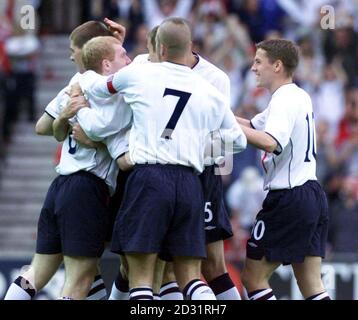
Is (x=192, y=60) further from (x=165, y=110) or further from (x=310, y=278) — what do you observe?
(x=310, y=278)

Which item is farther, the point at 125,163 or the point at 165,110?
the point at 125,163

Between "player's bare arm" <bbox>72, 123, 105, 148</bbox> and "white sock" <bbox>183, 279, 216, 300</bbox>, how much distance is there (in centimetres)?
116

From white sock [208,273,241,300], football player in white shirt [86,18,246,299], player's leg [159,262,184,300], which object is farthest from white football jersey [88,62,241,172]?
player's leg [159,262,184,300]

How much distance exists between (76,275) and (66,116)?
1.08 metres

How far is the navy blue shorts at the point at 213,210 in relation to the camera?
9.95 meters

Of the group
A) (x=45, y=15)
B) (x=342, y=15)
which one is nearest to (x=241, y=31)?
(x=342, y=15)

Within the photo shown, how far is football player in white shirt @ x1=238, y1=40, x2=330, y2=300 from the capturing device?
981 centimetres

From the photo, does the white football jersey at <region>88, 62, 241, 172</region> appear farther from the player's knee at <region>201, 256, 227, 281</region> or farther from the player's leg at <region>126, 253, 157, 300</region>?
the player's knee at <region>201, 256, 227, 281</region>

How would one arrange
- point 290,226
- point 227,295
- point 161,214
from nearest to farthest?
point 161,214
point 290,226
point 227,295

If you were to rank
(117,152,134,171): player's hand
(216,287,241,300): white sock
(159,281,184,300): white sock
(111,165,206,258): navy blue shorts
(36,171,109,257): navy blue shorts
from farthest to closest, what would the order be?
(159,281,184,300): white sock
(216,287,241,300): white sock
(36,171,109,257): navy blue shorts
(117,152,134,171): player's hand
(111,165,206,258): navy blue shorts

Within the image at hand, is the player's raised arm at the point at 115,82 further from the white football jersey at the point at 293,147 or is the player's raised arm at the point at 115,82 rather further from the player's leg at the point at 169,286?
the player's leg at the point at 169,286

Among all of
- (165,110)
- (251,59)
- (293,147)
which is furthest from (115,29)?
(251,59)

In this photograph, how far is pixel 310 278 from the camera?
9.92 meters

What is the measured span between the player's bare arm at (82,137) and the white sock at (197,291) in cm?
116
